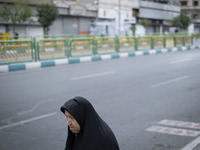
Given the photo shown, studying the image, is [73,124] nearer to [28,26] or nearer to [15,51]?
[15,51]

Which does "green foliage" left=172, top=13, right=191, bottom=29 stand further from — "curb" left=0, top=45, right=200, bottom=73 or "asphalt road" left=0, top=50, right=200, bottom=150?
"asphalt road" left=0, top=50, right=200, bottom=150

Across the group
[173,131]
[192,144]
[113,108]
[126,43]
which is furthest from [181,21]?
[192,144]

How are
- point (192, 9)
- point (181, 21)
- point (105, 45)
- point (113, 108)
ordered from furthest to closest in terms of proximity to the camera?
point (192, 9)
point (181, 21)
point (105, 45)
point (113, 108)

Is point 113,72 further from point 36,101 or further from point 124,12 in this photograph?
point 124,12

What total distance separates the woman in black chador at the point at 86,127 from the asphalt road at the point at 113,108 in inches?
82.2

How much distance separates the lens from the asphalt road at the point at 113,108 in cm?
462

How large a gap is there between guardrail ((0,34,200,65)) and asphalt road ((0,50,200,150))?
4.02m

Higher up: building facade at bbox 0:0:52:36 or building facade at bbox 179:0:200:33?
building facade at bbox 179:0:200:33

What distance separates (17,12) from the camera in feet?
109

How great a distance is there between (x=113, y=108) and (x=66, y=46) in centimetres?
1158

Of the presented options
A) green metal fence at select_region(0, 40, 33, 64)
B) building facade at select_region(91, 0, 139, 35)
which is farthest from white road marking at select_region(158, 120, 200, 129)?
building facade at select_region(91, 0, 139, 35)

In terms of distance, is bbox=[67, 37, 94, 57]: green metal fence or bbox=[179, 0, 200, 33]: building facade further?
bbox=[179, 0, 200, 33]: building facade

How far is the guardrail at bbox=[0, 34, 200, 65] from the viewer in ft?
48.1

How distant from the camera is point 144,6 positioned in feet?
204
